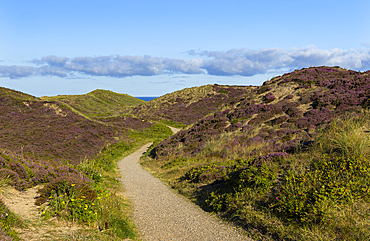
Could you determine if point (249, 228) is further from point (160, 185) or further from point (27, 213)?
point (160, 185)

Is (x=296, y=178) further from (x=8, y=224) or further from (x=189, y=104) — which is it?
(x=189, y=104)

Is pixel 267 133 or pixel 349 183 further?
pixel 267 133

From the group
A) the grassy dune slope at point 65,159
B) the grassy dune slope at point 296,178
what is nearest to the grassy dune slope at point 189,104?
the grassy dune slope at point 65,159

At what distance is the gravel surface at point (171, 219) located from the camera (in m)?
6.38

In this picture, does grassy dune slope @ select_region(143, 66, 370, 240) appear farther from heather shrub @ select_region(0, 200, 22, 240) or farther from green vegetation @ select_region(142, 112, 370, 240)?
heather shrub @ select_region(0, 200, 22, 240)

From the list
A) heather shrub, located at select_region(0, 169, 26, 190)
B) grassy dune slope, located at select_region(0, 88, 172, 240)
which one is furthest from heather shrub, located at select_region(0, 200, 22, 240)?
heather shrub, located at select_region(0, 169, 26, 190)

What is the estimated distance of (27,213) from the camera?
5.45 meters

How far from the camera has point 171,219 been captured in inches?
301

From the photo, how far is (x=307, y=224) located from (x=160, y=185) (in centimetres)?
877

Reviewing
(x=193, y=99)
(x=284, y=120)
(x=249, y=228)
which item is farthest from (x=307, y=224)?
(x=193, y=99)

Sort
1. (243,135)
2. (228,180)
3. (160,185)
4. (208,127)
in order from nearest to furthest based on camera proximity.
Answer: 1. (228,180)
2. (160,185)
3. (243,135)
4. (208,127)

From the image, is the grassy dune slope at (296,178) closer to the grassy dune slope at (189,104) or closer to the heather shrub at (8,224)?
the heather shrub at (8,224)

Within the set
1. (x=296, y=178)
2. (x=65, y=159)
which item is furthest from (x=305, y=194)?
(x=65, y=159)

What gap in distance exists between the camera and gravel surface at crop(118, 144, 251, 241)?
6.38m
